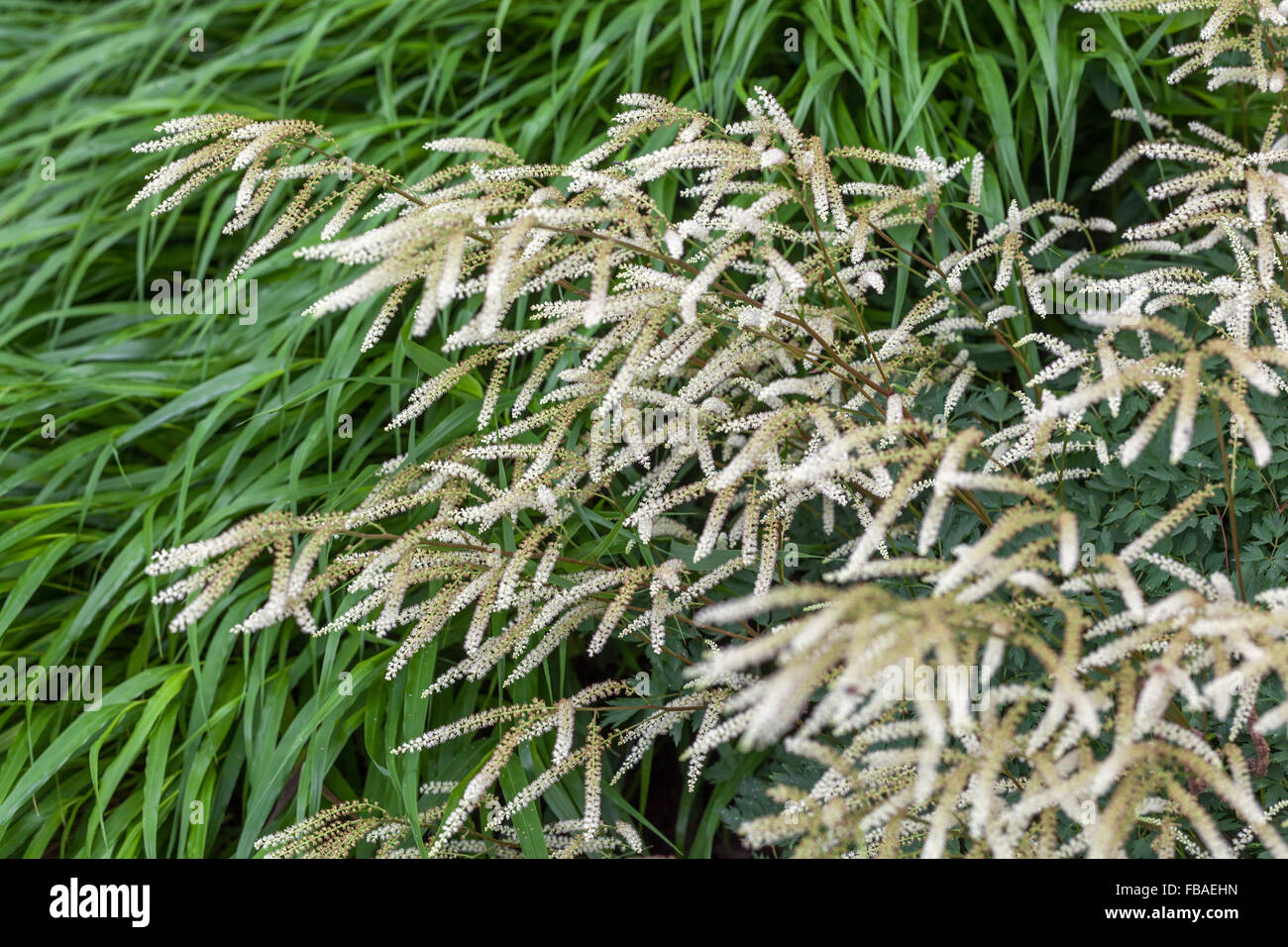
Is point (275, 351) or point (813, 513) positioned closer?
point (813, 513)

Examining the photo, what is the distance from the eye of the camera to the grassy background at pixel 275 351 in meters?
2.34

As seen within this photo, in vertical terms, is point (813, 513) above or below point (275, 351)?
below

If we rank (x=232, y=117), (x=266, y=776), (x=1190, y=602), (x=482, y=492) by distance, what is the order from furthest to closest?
(x=482, y=492), (x=266, y=776), (x=232, y=117), (x=1190, y=602)

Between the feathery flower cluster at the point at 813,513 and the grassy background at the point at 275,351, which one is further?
the grassy background at the point at 275,351

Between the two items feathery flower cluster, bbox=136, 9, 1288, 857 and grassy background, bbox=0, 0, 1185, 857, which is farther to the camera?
grassy background, bbox=0, 0, 1185, 857

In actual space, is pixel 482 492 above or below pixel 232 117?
below

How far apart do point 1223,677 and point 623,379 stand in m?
0.91

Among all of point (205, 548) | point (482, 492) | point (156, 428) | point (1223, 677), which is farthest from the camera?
point (156, 428)

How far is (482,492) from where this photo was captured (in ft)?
7.75

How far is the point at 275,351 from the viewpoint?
299 centimetres

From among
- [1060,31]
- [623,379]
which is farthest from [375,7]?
[623,379]

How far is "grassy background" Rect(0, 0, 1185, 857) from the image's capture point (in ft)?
7.69
